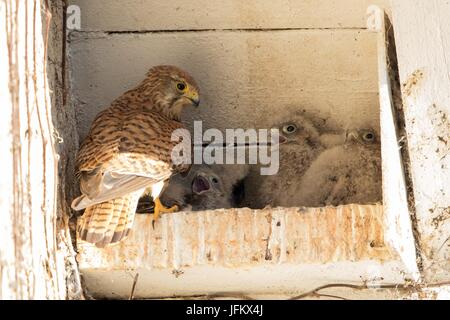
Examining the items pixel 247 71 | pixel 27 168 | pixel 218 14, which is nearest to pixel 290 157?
pixel 247 71

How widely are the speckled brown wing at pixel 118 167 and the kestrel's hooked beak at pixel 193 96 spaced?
227mm

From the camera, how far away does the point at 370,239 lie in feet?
12.9

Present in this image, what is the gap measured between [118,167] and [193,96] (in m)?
0.75

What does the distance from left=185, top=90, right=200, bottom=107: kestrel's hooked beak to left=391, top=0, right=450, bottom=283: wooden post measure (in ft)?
3.49

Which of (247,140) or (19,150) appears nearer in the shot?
(19,150)

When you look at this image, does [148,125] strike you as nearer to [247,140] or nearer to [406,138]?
[247,140]

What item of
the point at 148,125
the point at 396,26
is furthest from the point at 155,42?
the point at 396,26

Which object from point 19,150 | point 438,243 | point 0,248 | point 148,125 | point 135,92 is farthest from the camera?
point 135,92

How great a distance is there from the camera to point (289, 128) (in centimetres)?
497

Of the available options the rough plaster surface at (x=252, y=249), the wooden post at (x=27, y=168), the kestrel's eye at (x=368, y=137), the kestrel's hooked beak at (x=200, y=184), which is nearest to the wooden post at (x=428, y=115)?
the rough plaster surface at (x=252, y=249)

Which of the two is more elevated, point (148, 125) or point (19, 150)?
point (148, 125)

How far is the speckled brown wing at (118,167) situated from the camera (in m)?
3.97

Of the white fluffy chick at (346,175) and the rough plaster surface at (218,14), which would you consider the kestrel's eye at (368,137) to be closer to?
the white fluffy chick at (346,175)

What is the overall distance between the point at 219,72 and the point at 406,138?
115 centimetres
